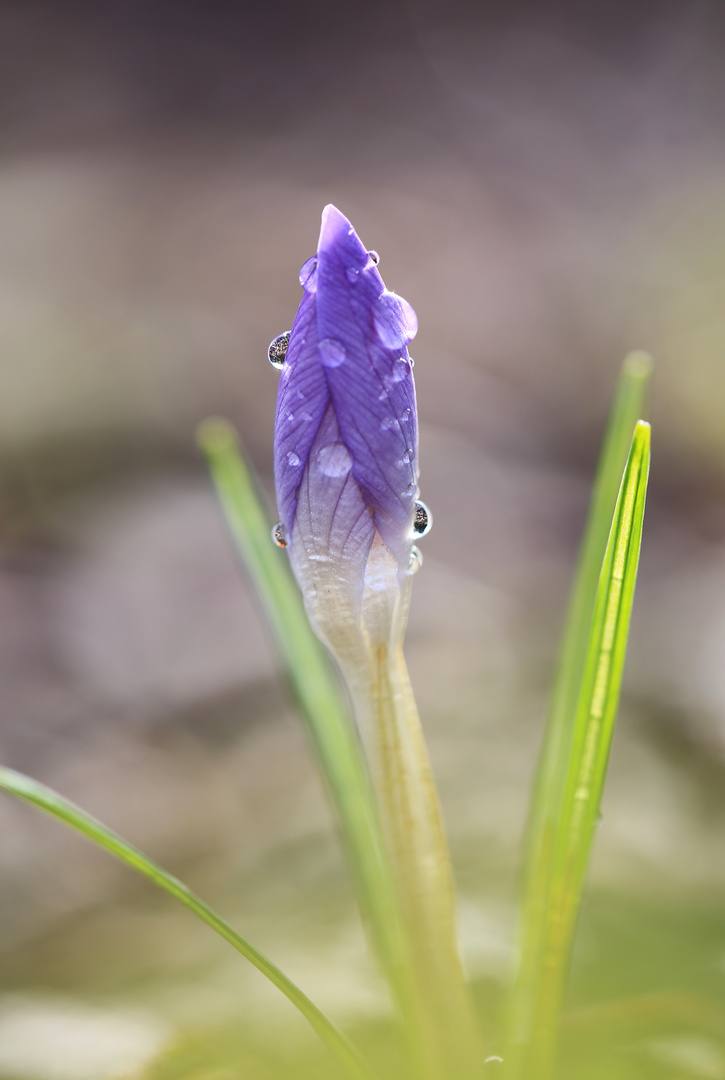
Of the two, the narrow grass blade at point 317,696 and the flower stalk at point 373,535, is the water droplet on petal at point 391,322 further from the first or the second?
the narrow grass blade at point 317,696

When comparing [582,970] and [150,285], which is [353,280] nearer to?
[582,970]

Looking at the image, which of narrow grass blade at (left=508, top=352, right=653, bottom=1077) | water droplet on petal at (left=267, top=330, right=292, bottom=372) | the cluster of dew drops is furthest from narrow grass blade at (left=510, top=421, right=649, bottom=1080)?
water droplet on petal at (left=267, top=330, right=292, bottom=372)

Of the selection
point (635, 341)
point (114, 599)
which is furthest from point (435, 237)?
point (114, 599)

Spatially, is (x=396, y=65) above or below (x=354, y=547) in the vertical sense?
above

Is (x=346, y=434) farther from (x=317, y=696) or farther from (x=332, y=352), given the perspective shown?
(x=317, y=696)

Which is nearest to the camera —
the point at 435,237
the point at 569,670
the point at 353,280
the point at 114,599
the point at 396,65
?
the point at 353,280

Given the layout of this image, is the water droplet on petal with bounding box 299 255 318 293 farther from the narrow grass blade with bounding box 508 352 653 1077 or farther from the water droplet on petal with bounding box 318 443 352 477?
the narrow grass blade with bounding box 508 352 653 1077

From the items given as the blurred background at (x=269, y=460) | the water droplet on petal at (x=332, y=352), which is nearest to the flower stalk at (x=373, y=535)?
the water droplet on petal at (x=332, y=352)
